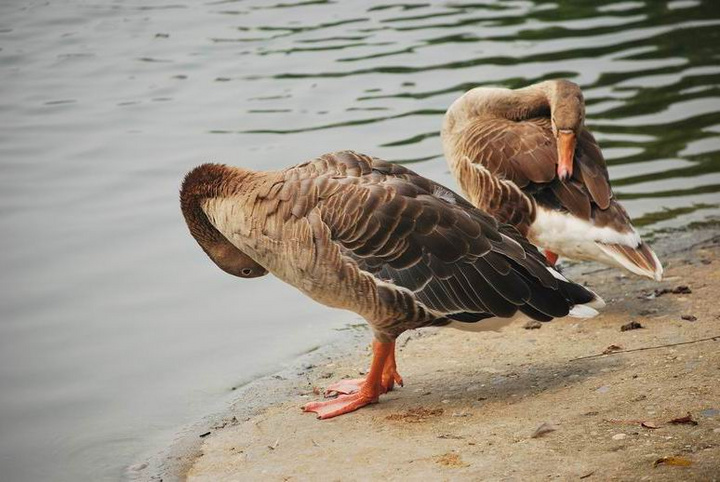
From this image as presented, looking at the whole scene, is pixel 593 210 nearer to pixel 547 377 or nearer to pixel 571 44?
pixel 547 377

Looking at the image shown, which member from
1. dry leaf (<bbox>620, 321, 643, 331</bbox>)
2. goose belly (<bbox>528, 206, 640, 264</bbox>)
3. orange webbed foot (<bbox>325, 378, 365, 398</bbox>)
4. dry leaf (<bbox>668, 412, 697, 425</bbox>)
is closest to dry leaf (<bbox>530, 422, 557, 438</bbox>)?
dry leaf (<bbox>668, 412, 697, 425</bbox>)

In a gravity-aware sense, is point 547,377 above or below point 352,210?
below

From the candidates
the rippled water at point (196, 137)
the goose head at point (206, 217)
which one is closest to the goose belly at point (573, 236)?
the rippled water at point (196, 137)

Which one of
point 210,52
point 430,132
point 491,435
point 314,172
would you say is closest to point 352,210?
point 314,172

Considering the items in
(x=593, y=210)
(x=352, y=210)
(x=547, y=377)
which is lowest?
(x=547, y=377)

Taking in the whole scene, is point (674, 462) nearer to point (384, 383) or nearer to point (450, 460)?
point (450, 460)

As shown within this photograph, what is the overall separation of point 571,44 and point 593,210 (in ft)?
25.4

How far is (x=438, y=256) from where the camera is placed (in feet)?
17.9

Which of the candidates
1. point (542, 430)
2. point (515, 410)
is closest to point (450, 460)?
point (542, 430)

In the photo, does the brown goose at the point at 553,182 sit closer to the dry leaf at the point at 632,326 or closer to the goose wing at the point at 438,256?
the dry leaf at the point at 632,326

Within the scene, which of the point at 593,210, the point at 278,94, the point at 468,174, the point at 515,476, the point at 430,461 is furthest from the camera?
the point at 278,94

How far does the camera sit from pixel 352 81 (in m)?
12.7

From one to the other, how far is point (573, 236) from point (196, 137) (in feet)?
18.3

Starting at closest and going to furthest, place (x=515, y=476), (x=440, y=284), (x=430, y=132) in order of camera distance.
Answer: (x=515, y=476)
(x=440, y=284)
(x=430, y=132)
